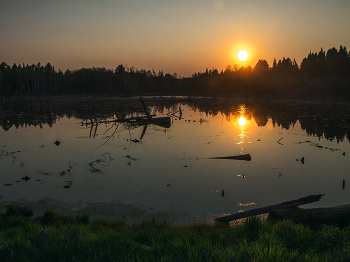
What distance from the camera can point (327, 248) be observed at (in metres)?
4.16

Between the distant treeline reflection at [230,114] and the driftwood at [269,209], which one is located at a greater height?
the distant treeline reflection at [230,114]

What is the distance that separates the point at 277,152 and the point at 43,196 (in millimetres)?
10378

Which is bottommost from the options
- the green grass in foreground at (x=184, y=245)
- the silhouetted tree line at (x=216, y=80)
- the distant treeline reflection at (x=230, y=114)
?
the green grass in foreground at (x=184, y=245)

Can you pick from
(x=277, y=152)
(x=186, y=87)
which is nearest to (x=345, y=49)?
(x=186, y=87)

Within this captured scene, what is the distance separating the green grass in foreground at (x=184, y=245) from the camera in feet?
11.7

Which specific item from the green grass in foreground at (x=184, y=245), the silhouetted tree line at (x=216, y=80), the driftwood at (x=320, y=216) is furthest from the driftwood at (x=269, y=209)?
the silhouetted tree line at (x=216, y=80)

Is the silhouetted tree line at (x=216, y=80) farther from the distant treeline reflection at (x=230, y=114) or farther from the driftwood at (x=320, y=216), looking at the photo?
the driftwood at (x=320, y=216)

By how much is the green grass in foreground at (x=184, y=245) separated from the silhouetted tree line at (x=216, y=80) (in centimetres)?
7881

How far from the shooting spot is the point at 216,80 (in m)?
120

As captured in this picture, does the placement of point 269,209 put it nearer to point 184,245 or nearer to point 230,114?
point 184,245

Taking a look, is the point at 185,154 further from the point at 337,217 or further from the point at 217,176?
the point at 337,217

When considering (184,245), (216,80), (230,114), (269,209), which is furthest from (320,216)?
(216,80)

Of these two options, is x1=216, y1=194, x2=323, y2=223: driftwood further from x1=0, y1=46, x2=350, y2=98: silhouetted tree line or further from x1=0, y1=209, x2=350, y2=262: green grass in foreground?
x1=0, y1=46, x2=350, y2=98: silhouetted tree line

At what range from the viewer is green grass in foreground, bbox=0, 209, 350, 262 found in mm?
3580
